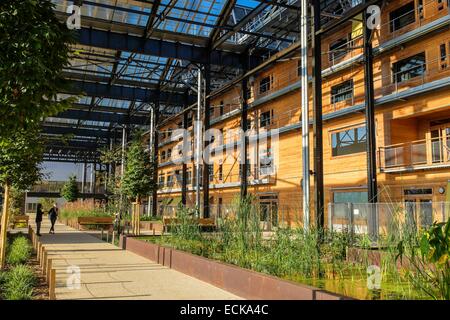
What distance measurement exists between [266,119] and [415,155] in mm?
12512

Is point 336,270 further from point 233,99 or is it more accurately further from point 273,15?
point 233,99

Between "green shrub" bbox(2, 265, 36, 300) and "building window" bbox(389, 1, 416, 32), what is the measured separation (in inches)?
716

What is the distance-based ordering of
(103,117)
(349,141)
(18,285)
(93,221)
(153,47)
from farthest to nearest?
(103,117)
(153,47)
(349,141)
(93,221)
(18,285)

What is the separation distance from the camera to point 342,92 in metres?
23.1

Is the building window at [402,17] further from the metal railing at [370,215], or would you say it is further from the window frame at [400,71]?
the metal railing at [370,215]

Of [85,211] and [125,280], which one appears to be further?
[85,211]

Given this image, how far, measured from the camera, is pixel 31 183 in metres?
12.2

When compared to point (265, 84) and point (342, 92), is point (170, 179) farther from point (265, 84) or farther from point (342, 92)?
point (342, 92)

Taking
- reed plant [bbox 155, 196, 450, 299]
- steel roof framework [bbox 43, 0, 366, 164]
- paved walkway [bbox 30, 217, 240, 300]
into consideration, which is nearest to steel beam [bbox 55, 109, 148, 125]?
steel roof framework [bbox 43, 0, 366, 164]

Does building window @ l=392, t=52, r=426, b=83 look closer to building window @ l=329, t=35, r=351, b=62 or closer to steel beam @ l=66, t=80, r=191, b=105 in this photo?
building window @ l=329, t=35, r=351, b=62

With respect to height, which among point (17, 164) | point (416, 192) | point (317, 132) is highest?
point (317, 132)

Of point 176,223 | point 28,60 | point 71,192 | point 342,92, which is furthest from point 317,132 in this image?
point 71,192

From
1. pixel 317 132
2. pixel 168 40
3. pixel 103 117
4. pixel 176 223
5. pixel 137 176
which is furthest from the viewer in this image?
pixel 103 117

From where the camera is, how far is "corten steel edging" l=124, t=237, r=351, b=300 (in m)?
5.78
